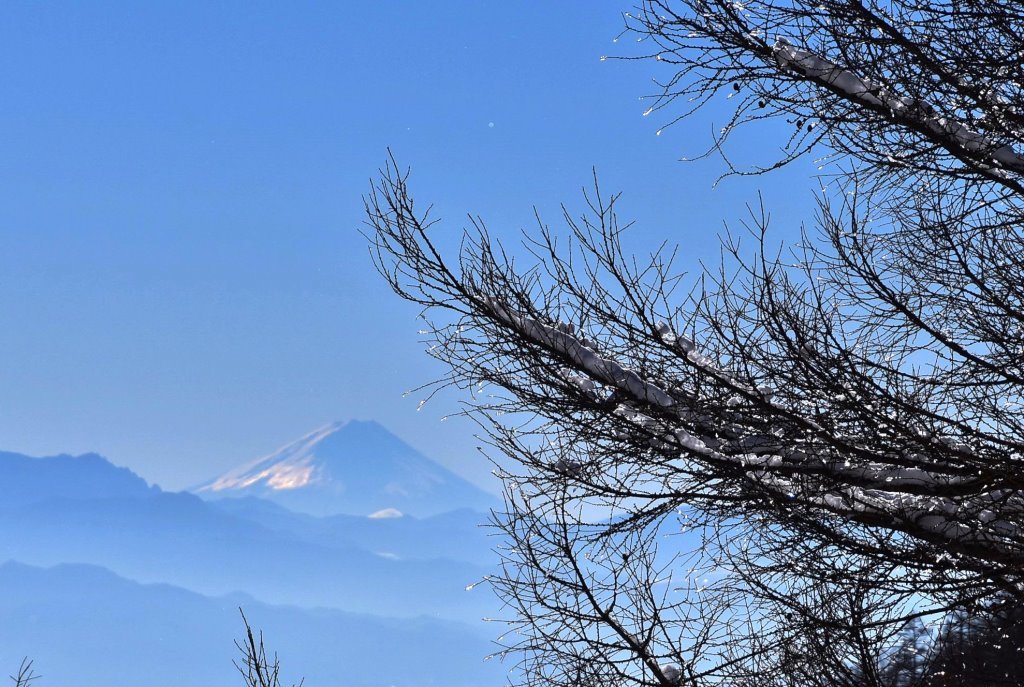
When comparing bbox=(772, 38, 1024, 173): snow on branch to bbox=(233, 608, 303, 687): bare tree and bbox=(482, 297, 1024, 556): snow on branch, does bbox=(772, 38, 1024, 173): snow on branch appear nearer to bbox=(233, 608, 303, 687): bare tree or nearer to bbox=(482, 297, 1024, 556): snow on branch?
bbox=(482, 297, 1024, 556): snow on branch

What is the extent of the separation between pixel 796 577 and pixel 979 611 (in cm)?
89

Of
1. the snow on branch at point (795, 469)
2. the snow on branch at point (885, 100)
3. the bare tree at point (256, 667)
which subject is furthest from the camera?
the bare tree at point (256, 667)

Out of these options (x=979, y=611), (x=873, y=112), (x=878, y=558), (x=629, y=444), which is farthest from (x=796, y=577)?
(x=873, y=112)

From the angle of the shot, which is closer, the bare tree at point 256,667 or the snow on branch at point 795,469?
the snow on branch at point 795,469

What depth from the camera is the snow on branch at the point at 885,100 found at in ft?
15.8

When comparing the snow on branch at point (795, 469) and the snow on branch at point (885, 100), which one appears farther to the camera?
the snow on branch at point (885, 100)

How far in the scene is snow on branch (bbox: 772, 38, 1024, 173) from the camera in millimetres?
4812

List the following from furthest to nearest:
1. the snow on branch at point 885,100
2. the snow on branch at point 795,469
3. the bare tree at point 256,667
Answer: the bare tree at point 256,667, the snow on branch at point 885,100, the snow on branch at point 795,469

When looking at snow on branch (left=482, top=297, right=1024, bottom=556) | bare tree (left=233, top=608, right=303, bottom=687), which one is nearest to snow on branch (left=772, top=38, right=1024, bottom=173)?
snow on branch (left=482, top=297, right=1024, bottom=556)

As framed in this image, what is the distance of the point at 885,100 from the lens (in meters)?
4.83

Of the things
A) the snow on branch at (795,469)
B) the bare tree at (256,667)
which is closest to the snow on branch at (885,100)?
the snow on branch at (795,469)

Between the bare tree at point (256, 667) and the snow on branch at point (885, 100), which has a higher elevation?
the snow on branch at point (885, 100)

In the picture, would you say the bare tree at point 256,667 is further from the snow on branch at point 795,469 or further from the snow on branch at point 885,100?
the snow on branch at point 885,100

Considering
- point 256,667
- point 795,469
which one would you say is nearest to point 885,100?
point 795,469
